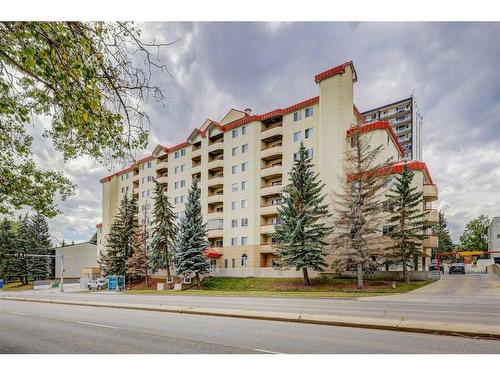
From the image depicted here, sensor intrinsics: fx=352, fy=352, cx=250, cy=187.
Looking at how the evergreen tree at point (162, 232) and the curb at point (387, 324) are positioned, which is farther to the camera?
the evergreen tree at point (162, 232)

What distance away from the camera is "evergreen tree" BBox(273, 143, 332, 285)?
2845cm

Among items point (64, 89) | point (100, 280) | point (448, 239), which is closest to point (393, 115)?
point (448, 239)

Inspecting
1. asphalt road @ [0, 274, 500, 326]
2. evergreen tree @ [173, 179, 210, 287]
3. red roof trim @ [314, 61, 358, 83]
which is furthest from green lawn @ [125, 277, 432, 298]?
red roof trim @ [314, 61, 358, 83]

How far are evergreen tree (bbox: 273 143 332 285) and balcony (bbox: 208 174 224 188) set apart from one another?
1520 centimetres

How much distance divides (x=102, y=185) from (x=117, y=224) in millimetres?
23811

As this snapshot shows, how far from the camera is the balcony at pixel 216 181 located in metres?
44.0

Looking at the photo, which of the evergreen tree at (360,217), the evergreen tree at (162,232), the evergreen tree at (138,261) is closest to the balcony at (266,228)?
the evergreen tree at (162,232)

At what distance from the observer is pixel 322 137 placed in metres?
34.6

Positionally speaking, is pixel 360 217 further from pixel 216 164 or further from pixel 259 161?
pixel 216 164

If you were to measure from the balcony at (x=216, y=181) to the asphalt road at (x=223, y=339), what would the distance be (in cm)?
3330

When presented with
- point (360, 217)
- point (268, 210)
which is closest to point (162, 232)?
point (268, 210)

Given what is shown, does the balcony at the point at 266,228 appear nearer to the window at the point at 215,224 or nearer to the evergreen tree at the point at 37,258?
the window at the point at 215,224

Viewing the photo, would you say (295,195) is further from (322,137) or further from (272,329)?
(272,329)

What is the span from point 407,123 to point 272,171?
51762mm
